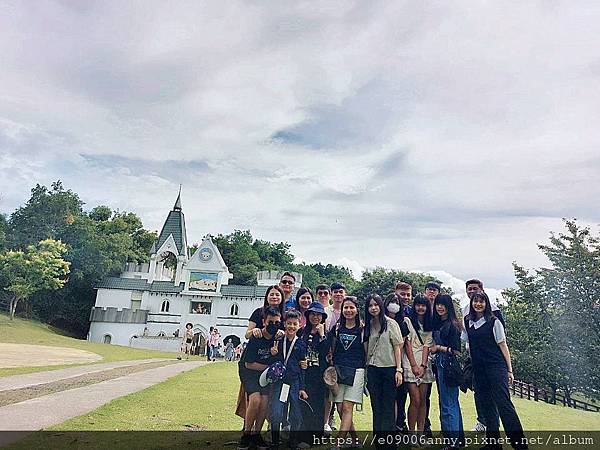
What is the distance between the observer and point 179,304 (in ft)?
137

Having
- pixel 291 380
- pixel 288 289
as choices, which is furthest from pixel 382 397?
pixel 288 289

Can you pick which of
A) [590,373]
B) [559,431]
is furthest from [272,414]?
[590,373]

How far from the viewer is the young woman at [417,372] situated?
5.41 meters

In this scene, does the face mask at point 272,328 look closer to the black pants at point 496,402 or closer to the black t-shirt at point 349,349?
the black t-shirt at point 349,349

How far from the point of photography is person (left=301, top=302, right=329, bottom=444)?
5258 millimetres

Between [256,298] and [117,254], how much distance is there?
14343 mm

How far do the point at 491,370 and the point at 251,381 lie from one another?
2.65 metres

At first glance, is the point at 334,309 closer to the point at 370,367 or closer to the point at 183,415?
the point at 370,367

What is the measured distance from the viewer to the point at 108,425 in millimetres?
5852

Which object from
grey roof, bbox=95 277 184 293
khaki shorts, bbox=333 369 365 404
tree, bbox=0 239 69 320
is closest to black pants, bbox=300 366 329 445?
khaki shorts, bbox=333 369 365 404

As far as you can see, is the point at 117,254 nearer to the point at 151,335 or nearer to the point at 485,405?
the point at 151,335

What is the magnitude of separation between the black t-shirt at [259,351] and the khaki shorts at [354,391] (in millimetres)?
823

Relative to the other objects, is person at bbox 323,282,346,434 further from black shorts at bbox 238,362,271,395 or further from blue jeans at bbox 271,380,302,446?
black shorts at bbox 238,362,271,395

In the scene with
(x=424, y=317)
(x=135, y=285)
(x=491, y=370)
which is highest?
(x=135, y=285)
